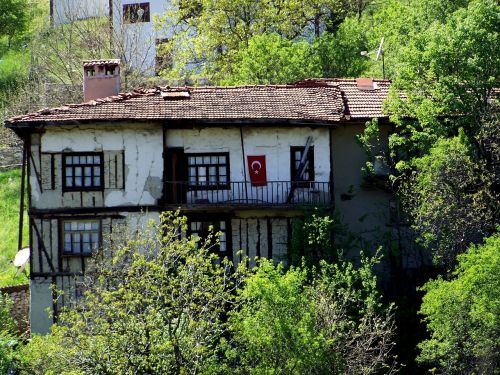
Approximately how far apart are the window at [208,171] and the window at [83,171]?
2637mm

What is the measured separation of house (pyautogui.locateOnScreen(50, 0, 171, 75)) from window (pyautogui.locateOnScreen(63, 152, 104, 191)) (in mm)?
19977

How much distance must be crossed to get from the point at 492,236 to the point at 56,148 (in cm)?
1265

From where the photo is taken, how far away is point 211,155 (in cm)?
3962

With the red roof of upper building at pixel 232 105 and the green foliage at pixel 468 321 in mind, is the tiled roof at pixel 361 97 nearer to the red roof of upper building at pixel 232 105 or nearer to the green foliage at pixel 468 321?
the red roof of upper building at pixel 232 105

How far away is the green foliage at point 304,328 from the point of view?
3278 centimetres

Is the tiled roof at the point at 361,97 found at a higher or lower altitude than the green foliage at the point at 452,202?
higher

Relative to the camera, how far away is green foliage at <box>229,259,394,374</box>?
3278 centimetres

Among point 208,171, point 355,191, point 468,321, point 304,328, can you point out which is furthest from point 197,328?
point 355,191

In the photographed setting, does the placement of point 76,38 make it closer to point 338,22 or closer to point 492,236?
point 338,22

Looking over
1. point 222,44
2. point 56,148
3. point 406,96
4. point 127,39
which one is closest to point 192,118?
point 56,148

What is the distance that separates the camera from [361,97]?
137 ft

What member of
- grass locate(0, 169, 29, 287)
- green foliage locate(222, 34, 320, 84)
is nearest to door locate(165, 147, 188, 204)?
grass locate(0, 169, 29, 287)

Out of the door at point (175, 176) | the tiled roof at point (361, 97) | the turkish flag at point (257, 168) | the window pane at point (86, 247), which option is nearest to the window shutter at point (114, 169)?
the door at point (175, 176)

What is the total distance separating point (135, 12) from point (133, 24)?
1646 millimetres
